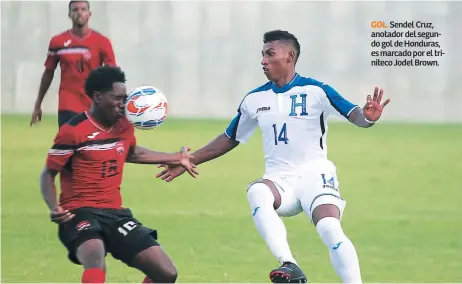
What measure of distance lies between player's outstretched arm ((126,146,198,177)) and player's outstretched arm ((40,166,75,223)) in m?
0.72

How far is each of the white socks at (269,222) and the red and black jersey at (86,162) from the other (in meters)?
1.07

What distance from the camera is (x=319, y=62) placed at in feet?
83.6

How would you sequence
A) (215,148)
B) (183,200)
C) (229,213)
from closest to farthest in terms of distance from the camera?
(215,148) → (229,213) → (183,200)

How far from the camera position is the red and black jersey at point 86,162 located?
303 inches

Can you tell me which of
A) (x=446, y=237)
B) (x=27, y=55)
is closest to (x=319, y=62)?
(x=27, y=55)

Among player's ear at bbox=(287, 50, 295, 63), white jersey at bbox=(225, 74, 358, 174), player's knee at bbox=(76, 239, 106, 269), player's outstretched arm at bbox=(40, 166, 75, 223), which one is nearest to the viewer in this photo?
player's knee at bbox=(76, 239, 106, 269)

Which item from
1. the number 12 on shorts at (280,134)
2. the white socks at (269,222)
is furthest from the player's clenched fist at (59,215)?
the number 12 on shorts at (280,134)

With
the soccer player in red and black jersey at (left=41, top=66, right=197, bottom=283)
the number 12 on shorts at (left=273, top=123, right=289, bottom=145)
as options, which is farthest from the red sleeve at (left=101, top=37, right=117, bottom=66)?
the soccer player in red and black jersey at (left=41, top=66, right=197, bottom=283)

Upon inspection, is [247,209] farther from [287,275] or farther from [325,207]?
[287,275]

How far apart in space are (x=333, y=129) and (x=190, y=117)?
11.8 feet

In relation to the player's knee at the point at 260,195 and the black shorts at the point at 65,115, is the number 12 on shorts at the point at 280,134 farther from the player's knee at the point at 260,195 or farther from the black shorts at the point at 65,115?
the black shorts at the point at 65,115

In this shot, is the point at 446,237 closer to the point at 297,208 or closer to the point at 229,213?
the point at 229,213

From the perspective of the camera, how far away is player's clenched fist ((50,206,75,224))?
295 inches

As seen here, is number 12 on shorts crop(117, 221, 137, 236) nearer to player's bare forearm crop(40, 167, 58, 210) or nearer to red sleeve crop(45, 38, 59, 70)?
player's bare forearm crop(40, 167, 58, 210)
